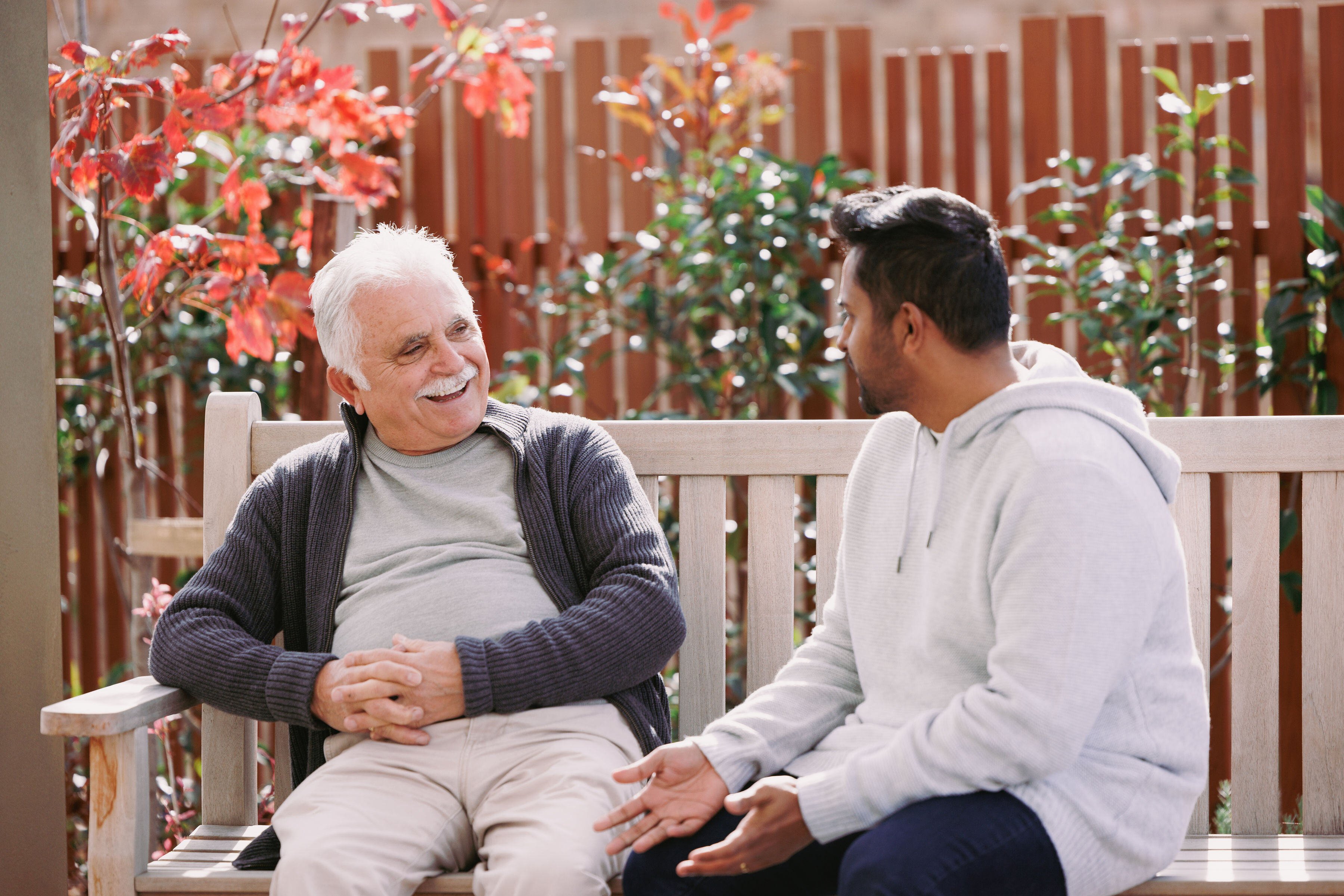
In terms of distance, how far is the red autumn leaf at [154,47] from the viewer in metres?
2.27

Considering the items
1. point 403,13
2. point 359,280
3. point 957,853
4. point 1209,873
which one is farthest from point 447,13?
point 1209,873

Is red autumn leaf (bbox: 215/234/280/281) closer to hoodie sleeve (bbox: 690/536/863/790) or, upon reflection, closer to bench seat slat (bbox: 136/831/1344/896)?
bench seat slat (bbox: 136/831/1344/896)

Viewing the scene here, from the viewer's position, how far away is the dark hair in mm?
1509

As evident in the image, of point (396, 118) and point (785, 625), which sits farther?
point (396, 118)

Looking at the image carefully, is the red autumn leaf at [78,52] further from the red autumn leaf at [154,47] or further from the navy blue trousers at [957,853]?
the navy blue trousers at [957,853]

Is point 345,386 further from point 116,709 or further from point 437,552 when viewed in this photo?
point 116,709

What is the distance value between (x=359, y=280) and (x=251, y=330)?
1.97 feet

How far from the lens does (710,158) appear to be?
3.13m

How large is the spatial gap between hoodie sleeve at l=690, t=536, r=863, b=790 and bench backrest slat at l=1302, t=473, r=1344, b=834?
0.80 meters

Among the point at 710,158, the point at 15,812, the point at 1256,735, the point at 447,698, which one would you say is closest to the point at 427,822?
the point at 447,698

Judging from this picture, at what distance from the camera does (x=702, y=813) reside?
5.29 feet

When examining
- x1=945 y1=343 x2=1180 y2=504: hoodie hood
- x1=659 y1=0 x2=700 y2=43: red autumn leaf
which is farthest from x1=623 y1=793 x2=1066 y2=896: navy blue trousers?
x1=659 y1=0 x2=700 y2=43: red autumn leaf

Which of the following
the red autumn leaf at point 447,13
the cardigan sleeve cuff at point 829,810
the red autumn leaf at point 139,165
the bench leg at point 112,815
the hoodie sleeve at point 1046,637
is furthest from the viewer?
the red autumn leaf at point 447,13

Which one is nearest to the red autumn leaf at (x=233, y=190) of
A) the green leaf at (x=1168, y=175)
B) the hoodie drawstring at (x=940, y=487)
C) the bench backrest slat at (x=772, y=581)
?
the bench backrest slat at (x=772, y=581)
